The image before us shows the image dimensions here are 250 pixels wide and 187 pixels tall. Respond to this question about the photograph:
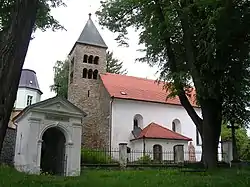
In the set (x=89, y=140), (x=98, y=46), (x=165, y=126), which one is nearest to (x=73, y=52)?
(x=98, y=46)

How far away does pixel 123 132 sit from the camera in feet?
101

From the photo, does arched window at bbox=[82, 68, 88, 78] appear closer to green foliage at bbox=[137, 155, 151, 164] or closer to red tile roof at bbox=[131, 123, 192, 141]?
red tile roof at bbox=[131, 123, 192, 141]

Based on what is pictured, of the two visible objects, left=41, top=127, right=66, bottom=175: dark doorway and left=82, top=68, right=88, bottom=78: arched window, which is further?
left=82, top=68, right=88, bottom=78: arched window

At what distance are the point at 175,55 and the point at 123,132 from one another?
14906 millimetres

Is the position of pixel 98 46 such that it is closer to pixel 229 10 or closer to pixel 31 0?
pixel 229 10

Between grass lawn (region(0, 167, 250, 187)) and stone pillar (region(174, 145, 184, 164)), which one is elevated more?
stone pillar (region(174, 145, 184, 164))

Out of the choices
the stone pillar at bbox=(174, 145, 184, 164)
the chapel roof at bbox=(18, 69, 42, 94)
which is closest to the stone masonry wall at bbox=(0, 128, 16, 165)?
the stone pillar at bbox=(174, 145, 184, 164)

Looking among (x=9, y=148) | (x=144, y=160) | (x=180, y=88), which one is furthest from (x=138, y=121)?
(x=180, y=88)

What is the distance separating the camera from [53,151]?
68.4ft

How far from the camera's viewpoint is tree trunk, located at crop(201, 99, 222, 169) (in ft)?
45.0

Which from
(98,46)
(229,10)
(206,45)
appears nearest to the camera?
(229,10)

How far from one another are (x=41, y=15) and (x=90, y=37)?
23713 mm

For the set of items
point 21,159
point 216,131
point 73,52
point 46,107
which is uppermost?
point 73,52

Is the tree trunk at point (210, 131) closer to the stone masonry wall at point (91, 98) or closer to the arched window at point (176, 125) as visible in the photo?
the stone masonry wall at point (91, 98)
